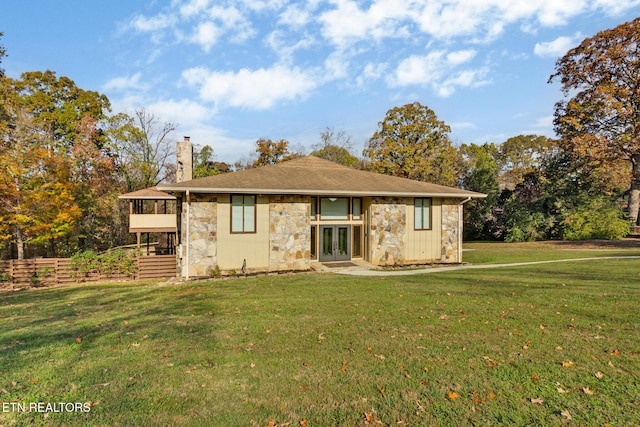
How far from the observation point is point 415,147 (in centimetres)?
3028

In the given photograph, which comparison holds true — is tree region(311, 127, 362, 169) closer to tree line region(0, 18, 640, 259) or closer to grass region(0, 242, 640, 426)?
tree line region(0, 18, 640, 259)

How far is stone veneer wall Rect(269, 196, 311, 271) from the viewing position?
14625 mm

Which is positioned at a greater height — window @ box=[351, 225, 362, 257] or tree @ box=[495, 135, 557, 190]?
tree @ box=[495, 135, 557, 190]

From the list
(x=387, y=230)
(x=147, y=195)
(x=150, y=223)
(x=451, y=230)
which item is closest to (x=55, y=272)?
(x=150, y=223)

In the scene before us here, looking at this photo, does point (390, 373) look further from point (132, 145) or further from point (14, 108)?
point (132, 145)

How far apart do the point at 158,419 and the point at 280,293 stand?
6259mm

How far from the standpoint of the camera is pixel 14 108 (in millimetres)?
19922

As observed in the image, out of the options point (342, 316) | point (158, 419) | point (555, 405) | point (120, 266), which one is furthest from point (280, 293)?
point (120, 266)

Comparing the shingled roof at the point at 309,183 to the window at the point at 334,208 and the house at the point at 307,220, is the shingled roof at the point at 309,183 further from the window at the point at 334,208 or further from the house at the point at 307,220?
the window at the point at 334,208

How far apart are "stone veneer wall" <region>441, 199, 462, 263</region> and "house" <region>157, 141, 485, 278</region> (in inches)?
2.0

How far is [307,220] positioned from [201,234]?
450 centimetres

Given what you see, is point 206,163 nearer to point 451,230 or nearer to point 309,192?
point 309,192

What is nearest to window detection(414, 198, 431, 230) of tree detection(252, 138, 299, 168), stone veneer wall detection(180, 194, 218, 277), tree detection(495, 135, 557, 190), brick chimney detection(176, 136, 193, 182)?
stone veneer wall detection(180, 194, 218, 277)

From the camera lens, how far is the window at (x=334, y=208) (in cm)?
1636
